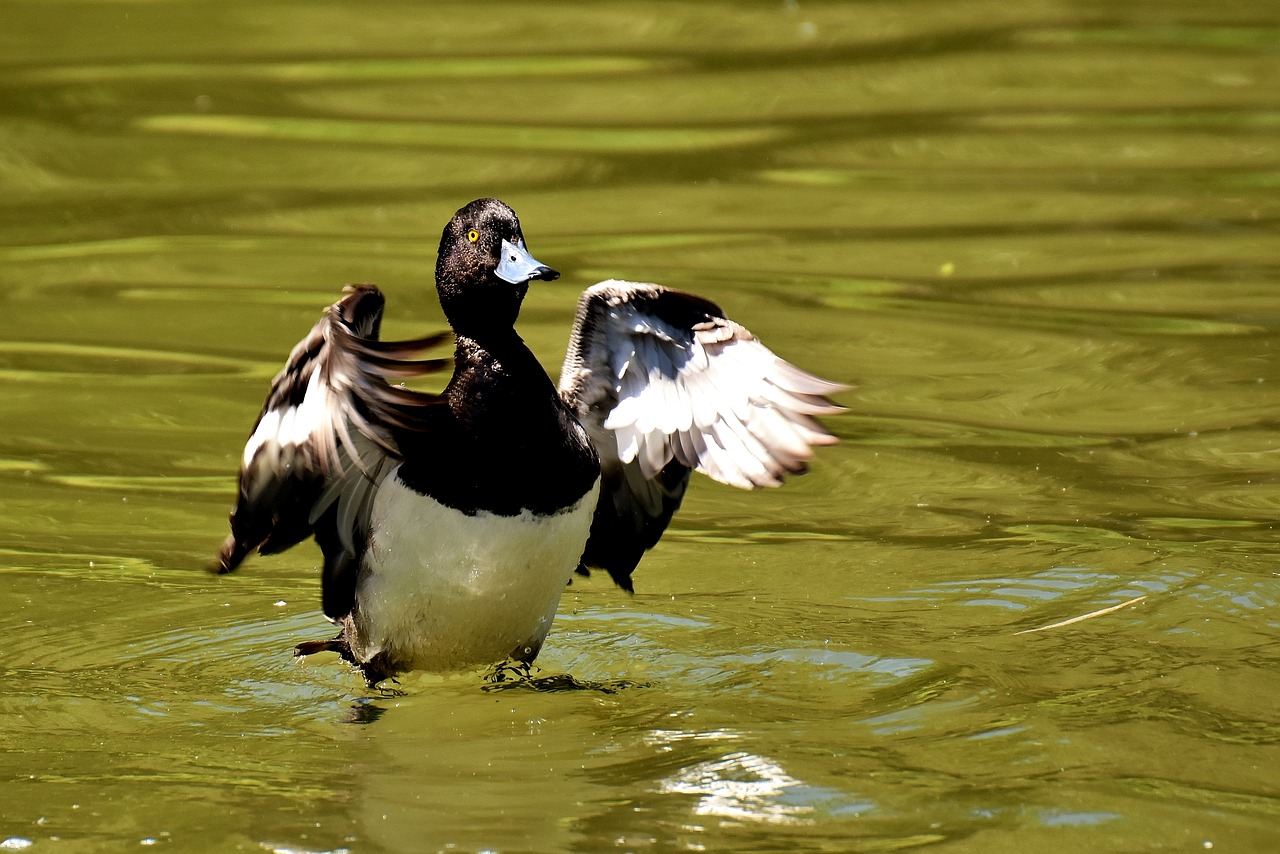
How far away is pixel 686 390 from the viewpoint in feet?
21.9

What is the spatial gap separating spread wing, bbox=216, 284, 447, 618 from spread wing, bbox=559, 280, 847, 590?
793 millimetres

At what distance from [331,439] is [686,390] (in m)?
1.59

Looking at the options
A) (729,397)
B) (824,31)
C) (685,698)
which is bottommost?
(685,698)

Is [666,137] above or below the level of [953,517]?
above

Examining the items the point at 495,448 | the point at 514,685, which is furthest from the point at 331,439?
the point at 514,685

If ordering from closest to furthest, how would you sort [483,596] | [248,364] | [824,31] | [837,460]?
1. [483,596]
2. [837,460]
3. [248,364]
4. [824,31]

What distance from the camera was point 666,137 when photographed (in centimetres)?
1341

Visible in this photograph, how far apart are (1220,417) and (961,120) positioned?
5.09m

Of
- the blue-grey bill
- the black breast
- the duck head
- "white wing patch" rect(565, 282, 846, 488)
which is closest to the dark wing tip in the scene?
the black breast

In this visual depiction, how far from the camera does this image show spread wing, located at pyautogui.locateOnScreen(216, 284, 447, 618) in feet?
18.0

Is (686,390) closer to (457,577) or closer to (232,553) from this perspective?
(457,577)

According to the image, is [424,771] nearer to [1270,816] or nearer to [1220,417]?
[1270,816]

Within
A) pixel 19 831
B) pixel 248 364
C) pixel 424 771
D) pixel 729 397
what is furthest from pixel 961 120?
pixel 19 831

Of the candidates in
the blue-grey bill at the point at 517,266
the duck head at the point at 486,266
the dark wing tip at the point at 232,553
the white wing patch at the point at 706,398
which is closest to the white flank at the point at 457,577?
the white wing patch at the point at 706,398
